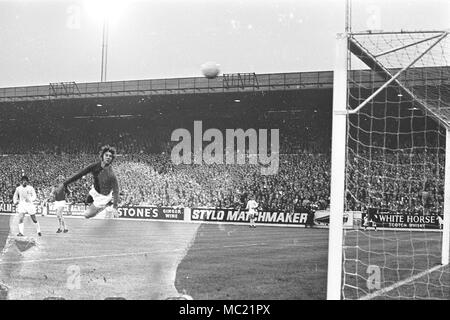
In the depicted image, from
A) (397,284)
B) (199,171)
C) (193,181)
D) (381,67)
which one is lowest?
(397,284)

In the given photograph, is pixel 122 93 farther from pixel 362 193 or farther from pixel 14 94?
pixel 362 193

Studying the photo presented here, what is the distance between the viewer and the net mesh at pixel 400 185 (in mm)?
8023

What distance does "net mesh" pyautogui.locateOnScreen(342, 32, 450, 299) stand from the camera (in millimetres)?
8023

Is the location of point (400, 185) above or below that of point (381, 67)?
below

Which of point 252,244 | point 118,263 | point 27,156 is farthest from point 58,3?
point 27,156

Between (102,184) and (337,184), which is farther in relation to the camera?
(102,184)

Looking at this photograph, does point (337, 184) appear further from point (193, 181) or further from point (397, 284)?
point (193, 181)

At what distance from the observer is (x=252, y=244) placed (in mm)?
14945

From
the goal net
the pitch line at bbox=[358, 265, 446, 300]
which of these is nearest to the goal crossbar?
the goal net

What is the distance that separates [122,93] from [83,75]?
470 cm

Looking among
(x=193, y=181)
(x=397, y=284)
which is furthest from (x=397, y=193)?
(x=397, y=284)

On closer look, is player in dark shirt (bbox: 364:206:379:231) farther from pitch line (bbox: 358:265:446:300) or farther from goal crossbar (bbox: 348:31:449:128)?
goal crossbar (bbox: 348:31:449:128)

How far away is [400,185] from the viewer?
26156 millimetres

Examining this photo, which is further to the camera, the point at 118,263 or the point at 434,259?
the point at 434,259
